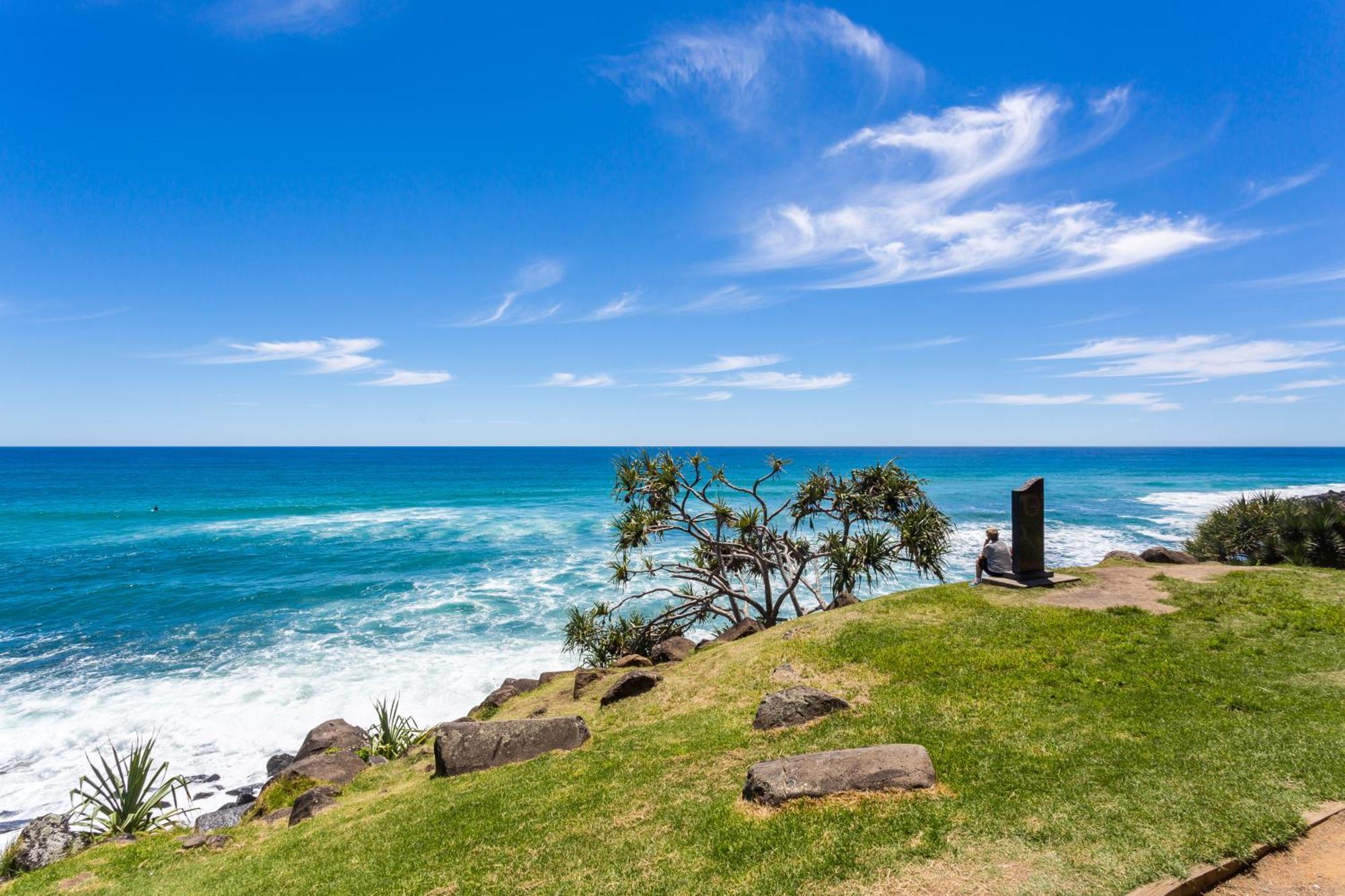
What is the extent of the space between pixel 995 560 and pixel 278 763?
2024cm

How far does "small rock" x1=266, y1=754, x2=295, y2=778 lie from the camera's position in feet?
57.2

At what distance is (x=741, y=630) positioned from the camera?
65.5 feet

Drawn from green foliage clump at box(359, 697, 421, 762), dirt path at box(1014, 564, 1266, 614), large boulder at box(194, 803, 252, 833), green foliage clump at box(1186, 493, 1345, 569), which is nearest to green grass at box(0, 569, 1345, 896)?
dirt path at box(1014, 564, 1266, 614)

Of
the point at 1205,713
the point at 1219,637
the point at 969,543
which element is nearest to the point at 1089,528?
the point at 969,543

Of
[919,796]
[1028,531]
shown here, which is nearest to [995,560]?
[1028,531]

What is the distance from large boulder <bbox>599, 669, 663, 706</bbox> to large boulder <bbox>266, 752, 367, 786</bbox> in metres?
5.58

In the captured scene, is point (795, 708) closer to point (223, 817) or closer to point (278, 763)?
point (223, 817)

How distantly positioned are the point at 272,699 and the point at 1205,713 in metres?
25.1

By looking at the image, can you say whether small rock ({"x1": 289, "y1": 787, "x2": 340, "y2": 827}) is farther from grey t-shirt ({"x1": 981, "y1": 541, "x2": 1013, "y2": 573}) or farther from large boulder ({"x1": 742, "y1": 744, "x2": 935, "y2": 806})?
grey t-shirt ({"x1": 981, "y1": 541, "x2": 1013, "y2": 573})

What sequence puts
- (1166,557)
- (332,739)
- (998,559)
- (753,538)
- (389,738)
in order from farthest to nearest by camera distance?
(753,538), (1166,557), (998,559), (332,739), (389,738)

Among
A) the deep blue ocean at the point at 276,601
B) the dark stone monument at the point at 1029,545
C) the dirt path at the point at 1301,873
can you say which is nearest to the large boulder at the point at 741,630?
the dark stone monument at the point at 1029,545

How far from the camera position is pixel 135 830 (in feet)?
42.2

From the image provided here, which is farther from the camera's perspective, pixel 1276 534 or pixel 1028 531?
pixel 1276 534

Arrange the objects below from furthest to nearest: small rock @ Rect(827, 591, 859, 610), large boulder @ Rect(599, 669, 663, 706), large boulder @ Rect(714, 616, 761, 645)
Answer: small rock @ Rect(827, 591, 859, 610) → large boulder @ Rect(714, 616, 761, 645) → large boulder @ Rect(599, 669, 663, 706)
